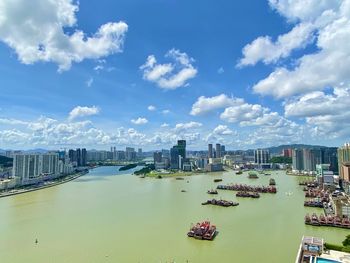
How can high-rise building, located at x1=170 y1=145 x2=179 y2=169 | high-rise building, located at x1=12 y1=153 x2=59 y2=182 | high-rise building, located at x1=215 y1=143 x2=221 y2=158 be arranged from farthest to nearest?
1. high-rise building, located at x1=215 y1=143 x2=221 y2=158
2. high-rise building, located at x1=170 y1=145 x2=179 y2=169
3. high-rise building, located at x1=12 y1=153 x2=59 y2=182

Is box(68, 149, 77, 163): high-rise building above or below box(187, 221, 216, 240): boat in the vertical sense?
above

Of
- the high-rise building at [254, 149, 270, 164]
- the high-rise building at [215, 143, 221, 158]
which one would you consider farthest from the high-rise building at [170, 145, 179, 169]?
the high-rise building at [215, 143, 221, 158]

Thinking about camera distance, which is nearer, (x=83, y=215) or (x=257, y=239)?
(x=257, y=239)

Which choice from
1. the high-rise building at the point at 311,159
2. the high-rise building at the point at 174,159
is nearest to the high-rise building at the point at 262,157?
the high-rise building at the point at 311,159

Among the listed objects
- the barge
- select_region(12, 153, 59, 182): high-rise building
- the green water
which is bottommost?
the green water

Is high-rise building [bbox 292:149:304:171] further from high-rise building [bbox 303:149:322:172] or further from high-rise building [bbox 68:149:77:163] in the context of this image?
high-rise building [bbox 68:149:77:163]

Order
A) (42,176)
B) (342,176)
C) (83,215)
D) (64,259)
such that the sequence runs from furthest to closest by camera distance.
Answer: (42,176)
(342,176)
(83,215)
(64,259)

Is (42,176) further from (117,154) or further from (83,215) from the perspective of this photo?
(117,154)

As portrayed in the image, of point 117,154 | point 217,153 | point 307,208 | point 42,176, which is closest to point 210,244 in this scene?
point 307,208

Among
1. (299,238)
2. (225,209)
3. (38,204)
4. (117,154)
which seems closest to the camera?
(299,238)
